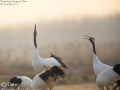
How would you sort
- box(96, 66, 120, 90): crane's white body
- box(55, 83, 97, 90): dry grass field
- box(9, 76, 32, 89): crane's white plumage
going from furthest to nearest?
box(55, 83, 97, 90): dry grass field → box(9, 76, 32, 89): crane's white plumage → box(96, 66, 120, 90): crane's white body

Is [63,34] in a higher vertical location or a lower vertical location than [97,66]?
higher

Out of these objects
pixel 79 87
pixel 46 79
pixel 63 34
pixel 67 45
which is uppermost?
pixel 63 34

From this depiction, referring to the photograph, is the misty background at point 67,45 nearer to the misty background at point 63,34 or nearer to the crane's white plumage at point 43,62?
the misty background at point 63,34

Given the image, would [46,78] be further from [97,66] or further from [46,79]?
[97,66]

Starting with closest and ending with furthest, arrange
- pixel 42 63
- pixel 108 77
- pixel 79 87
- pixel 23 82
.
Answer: pixel 108 77 < pixel 23 82 < pixel 42 63 < pixel 79 87

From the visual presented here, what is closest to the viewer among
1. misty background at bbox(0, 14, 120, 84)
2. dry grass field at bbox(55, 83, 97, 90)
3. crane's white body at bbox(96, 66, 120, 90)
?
crane's white body at bbox(96, 66, 120, 90)

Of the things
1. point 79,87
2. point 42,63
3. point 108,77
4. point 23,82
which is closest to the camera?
point 108,77

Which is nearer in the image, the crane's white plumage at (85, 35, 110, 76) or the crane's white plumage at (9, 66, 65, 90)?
the crane's white plumage at (9, 66, 65, 90)

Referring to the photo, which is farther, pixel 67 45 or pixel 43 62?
pixel 67 45

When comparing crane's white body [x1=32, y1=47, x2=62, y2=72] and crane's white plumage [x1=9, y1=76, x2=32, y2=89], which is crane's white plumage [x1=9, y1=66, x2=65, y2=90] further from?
crane's white body [x1=32, y1=47, x2=62, y2=72]

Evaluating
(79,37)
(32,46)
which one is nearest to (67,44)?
(79,37)

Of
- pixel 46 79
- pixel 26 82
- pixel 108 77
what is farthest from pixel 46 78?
pixel 108 77

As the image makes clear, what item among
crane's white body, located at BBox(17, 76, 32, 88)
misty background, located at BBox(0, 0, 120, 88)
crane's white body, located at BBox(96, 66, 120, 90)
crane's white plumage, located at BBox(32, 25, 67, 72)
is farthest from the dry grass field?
crane's white body, located at BBox(96, 66, 120, 90)

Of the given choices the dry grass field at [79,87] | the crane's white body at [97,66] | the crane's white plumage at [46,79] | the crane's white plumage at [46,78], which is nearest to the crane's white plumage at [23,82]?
the crane's white plumage at [46,79]
